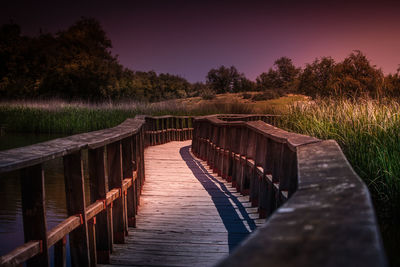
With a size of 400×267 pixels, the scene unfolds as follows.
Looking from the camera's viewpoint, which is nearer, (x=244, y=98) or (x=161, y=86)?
(x=244, y=98)

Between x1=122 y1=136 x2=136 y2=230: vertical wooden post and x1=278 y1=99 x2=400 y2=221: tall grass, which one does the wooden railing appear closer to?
x1=122 y1=136 x2=136 y2=230: vertical wooden post

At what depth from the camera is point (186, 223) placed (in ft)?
15.3

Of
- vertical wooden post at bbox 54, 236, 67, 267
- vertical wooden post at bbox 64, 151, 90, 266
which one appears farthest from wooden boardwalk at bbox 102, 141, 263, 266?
vertical wooden post at bbox 54, 236, 67, 267

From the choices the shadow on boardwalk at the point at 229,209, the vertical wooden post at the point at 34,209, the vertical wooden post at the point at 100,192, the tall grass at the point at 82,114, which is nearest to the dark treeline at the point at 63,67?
the tall grass at the point at 82,114

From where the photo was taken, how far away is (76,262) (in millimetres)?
3072

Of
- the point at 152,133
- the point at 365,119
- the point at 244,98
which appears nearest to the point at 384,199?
the point at 365,119

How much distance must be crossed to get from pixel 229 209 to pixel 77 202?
2.68 m

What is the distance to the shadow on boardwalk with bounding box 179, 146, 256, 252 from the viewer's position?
14.1ft

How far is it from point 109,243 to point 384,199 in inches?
98.2

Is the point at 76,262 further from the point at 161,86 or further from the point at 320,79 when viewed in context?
the point at 161,86

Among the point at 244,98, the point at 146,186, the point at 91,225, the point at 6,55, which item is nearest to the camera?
the point at 91,225

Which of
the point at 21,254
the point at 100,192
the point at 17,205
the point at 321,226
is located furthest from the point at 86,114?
the point at 321,226

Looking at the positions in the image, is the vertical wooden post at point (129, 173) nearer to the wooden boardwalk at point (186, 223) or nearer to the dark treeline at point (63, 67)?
the wooden boardwalk at point (186, 223)

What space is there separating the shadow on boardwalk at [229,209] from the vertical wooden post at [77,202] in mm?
1446
